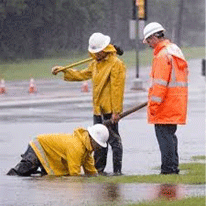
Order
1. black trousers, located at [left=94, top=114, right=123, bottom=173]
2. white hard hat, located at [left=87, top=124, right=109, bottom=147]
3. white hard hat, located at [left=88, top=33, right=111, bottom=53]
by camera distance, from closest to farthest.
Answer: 1. white hard hat, located at [left=87, top=124, right=109, bottom=147]
2. white hard hat, located at [left=88, top=33, right=111, bottom=53]
3. black trousers, located at [left=94, top=114, right=123, bottom=173]

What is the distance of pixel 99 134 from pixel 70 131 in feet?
26.8

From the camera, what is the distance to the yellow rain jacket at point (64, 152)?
11.9 m

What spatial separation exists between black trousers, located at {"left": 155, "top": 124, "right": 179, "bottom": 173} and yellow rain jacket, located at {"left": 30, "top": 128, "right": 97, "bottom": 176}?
0.80m

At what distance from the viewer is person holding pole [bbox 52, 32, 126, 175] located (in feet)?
41.5

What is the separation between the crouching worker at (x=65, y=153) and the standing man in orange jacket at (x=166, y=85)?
A: 639 mm

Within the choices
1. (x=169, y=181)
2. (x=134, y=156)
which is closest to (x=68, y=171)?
(x=169, y=181)

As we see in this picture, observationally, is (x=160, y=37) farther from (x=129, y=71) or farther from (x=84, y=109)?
(x=129, y=71)

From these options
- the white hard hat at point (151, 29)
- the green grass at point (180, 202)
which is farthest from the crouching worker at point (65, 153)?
the green grass at point (180, 202)

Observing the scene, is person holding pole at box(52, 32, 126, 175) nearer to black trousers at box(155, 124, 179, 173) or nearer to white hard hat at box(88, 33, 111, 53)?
white hard hat at box(88, 33, 111, 53)

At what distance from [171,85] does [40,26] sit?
68.3 meters

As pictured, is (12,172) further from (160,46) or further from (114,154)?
(160,46)

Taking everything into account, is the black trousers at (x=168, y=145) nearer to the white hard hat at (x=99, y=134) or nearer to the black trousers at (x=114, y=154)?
the white hard hat at (x=99, y=134)

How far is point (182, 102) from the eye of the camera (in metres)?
11.9

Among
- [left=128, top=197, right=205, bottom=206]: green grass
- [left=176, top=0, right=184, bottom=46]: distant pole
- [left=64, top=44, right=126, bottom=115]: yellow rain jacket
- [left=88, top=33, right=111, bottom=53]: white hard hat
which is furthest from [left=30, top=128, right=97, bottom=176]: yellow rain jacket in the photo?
[left=176, top=0, right=184, bottom=46]: distant pole
